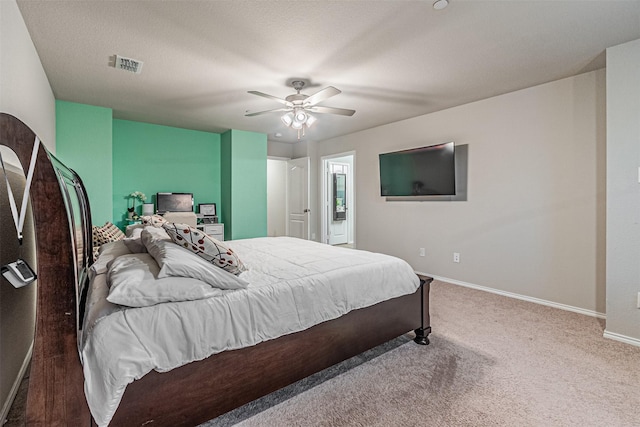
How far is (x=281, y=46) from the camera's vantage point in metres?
2.48

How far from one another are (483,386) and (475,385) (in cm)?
5

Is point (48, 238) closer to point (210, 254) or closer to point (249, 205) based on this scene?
point (210, 254)

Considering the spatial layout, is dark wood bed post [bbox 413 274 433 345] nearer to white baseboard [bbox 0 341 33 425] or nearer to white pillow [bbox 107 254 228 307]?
white pillow [bbox 107 254 228 307]

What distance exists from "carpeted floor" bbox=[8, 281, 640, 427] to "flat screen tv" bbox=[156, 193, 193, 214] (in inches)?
146

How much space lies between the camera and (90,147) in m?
3.96

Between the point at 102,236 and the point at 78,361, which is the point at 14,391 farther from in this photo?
the point at 102,236

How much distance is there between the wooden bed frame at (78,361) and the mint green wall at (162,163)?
12.5 feet

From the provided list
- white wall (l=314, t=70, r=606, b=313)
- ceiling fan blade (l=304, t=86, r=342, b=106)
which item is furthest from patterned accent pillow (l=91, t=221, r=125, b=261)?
white wall (l=314, t=70, r=606, b=313)

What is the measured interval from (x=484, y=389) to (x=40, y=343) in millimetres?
2290

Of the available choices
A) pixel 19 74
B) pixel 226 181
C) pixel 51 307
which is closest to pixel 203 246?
pixel 51 307

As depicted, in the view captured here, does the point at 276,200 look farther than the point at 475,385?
Yes

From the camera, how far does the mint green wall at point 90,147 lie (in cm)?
380

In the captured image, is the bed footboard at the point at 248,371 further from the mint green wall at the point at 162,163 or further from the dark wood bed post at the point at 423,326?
the mint green wall at the point at 162,163

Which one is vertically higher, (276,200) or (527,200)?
(276,200)
